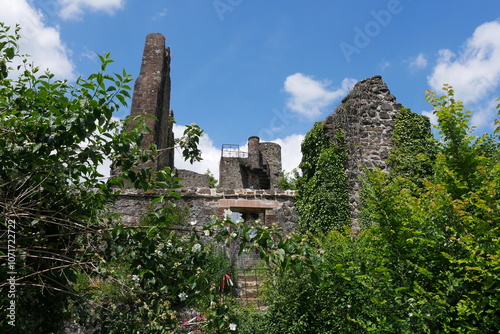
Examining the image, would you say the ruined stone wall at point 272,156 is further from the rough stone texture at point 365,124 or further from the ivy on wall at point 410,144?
the ivy on wall at point 410,144

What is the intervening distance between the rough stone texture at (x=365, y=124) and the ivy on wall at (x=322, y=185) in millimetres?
158

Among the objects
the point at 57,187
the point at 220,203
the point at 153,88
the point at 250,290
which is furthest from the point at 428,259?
the point at 153,88

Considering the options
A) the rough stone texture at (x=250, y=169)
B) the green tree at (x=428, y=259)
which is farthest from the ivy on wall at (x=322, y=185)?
the rough stone texture at (x=250, y=169)

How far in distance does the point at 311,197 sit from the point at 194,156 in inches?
226

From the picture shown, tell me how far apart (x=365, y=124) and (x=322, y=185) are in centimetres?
171

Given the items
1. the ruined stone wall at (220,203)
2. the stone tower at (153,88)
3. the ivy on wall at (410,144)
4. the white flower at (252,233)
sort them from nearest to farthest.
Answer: the white flower at (252,233)
the ivy on wall at (410,144)
the ruined stone wall at (220,203)
the stone tower at (153,88)

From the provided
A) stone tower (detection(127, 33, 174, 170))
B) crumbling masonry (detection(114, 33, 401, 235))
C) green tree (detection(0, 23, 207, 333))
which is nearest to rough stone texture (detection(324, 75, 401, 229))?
crumbling masonry (detection(114, 33, 401, 235))

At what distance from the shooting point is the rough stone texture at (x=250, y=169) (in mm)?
22469

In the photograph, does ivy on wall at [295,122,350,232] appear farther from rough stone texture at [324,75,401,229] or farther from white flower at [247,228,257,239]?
white flower at [247,228,257,239]

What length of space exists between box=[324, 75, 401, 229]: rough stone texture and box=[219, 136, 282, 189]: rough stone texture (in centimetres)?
1307

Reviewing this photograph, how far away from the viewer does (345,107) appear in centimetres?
926

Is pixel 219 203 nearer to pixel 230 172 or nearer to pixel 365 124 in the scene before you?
pixel 365 124

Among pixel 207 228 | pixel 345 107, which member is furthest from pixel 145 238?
pixel 345 107

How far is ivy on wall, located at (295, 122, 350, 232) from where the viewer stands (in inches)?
333
